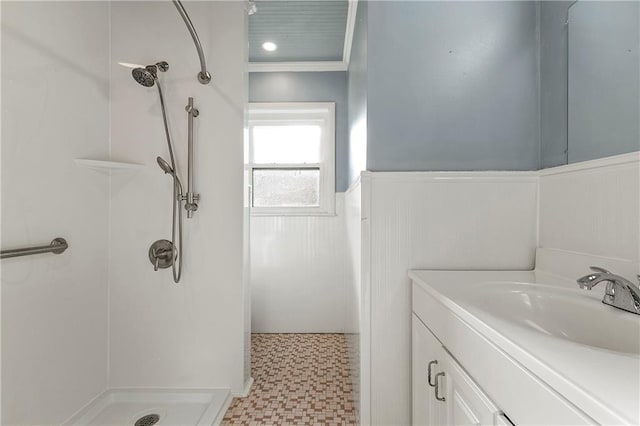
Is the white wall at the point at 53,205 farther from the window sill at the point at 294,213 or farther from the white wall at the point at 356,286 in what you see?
the white wall at the point at 356,286

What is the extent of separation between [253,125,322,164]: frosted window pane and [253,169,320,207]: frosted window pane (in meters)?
0.10

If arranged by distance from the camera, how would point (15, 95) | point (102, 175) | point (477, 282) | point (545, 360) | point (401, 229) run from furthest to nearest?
1. point (102, 175)
2. point (401, 229)
3. point (15, 95)
4. point (477, 282)
5. point (545, 360)

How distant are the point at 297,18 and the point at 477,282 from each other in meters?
1.91

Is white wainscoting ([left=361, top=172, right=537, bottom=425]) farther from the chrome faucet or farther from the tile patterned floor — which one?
the chrome faucet

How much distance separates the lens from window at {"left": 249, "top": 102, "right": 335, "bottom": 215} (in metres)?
2.63

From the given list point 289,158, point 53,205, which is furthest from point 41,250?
point 289,158

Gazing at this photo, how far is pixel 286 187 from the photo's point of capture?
266cm

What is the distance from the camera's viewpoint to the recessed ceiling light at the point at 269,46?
89.7 inches

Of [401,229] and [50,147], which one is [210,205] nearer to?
[50,147]

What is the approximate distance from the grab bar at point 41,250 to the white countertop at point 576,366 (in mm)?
1472

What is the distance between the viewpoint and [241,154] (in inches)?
66.3

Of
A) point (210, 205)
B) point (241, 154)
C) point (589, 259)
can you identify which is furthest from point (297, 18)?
point (589, 259)

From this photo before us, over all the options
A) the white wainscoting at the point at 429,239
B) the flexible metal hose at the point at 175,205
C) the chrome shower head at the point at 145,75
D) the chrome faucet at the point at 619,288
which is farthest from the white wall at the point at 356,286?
the chrome shower head at the point at 145,75

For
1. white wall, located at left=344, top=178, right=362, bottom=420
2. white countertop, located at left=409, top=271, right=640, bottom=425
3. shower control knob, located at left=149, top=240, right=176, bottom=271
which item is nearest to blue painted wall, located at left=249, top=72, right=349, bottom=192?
white wall, located at left=344, top=178, right=362, bottom=420
